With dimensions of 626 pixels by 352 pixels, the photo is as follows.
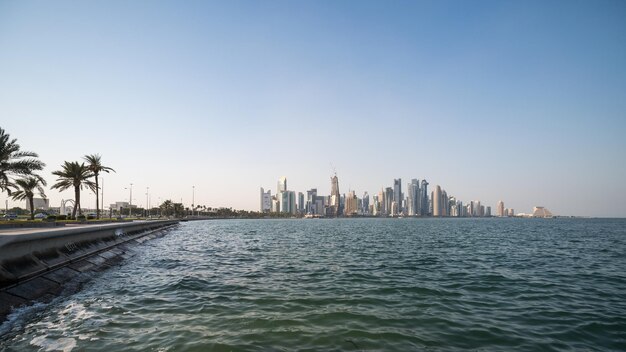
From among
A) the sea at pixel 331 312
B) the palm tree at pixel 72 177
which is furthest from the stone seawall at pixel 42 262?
the palm tree at pixel 72 177

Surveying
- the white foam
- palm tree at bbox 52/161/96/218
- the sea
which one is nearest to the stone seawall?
the sea

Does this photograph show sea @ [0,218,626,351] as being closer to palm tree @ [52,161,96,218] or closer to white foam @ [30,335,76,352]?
white foam @ [30,335,76,352]

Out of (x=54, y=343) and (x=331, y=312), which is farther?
(x=331, y=312)

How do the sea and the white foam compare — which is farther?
the sea

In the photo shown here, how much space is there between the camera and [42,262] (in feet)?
55.1

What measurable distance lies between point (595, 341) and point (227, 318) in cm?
1039

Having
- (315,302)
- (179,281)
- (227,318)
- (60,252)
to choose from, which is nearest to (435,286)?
(315,302)

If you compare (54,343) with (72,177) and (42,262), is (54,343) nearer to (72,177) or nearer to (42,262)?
(42,262)

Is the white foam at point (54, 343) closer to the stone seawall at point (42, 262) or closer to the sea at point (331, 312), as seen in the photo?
the sea at point (331, 312)

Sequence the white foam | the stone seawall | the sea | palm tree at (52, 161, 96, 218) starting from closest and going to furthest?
the white foam → the sea → the stone seawall → palm tree at (52, 161, 96, 218)

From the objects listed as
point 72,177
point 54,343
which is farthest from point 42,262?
point 72,177

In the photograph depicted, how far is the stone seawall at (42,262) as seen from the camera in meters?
12.9

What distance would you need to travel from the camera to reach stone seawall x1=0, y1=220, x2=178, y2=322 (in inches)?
508

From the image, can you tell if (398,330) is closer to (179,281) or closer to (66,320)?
(66,320)
